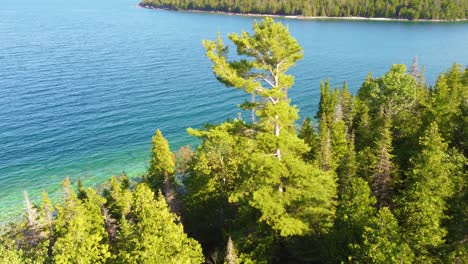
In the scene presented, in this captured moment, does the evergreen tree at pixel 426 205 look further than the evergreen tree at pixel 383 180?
No

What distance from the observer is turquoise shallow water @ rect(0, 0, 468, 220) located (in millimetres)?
60750

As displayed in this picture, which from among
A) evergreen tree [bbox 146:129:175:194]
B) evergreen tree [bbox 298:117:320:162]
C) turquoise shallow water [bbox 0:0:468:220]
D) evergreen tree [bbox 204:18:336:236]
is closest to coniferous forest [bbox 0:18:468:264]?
evergreen tree [bbox 204:18:336:236]

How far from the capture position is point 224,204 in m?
38.9

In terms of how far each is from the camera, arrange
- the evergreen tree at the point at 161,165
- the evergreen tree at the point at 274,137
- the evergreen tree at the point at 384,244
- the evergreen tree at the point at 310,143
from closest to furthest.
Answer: the evergreen tree at the point at 384,244, the evergreen tree at the point at 274,137, the evergreen tree at the point at 161,165, the evergreen tree at the point at 310,143

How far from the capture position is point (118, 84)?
298 feet

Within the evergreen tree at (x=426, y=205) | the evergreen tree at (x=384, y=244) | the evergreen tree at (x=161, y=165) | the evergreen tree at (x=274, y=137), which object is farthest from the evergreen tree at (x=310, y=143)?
the evergreen tree at (x=384, y=244)

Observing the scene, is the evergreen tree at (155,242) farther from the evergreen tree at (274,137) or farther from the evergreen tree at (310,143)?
the evergreen tree at (310,143)

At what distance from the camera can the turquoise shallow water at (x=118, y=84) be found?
60.8 m

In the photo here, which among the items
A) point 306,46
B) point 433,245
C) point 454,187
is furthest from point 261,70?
point 306,46

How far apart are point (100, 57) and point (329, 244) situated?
342 feet

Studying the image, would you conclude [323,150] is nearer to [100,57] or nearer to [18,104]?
[18,104]

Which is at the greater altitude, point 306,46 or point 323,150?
point 306,46

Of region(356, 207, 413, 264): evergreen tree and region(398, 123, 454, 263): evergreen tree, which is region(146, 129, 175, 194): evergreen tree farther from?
region(398, 123, 454, 263): evergreen tree

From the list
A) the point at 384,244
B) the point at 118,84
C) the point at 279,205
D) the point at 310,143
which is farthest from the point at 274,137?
the point at 118,84
